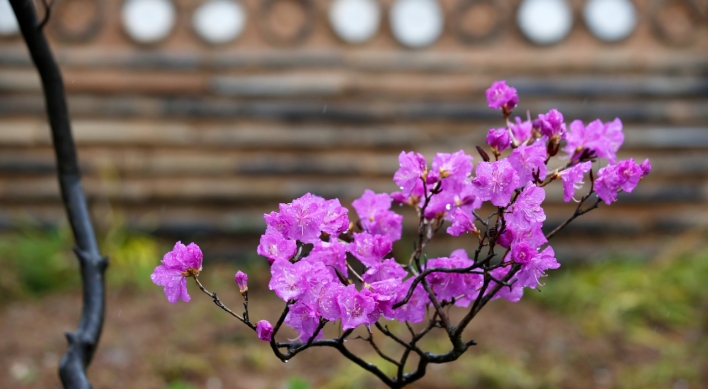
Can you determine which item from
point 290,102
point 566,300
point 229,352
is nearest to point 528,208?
point 229,352

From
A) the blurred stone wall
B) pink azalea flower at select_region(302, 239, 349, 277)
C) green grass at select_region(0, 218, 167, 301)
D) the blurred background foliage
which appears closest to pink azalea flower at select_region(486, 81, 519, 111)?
pink azalea flower at select_region(302, 239, 349, 277)

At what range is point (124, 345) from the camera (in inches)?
119

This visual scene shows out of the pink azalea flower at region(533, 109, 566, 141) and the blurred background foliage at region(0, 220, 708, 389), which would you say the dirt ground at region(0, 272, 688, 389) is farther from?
the pink azalea flower at region(533, 109, 566, 141)

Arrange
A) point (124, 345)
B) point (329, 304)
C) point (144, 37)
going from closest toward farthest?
point (329, 304), point (124, 345), point (144, 37)

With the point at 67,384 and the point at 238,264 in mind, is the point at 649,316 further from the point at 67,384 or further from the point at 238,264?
the point at 67,384

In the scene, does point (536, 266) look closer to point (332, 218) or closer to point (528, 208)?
point (528, 208)

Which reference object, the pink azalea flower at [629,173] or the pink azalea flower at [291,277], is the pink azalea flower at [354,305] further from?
the pink azalea flower at [629,173]

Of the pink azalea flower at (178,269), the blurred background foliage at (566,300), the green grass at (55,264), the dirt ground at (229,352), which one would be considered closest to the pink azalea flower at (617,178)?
the pink azalea flower at (178,269)

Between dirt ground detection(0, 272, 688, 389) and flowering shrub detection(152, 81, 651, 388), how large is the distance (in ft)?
4.47

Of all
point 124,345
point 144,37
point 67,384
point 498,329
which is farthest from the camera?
point 144,37

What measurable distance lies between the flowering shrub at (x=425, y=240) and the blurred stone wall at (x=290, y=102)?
3141mm

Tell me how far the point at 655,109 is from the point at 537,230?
12.4 feet

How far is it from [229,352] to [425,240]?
195 cm

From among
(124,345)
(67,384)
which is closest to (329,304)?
(67,384)
